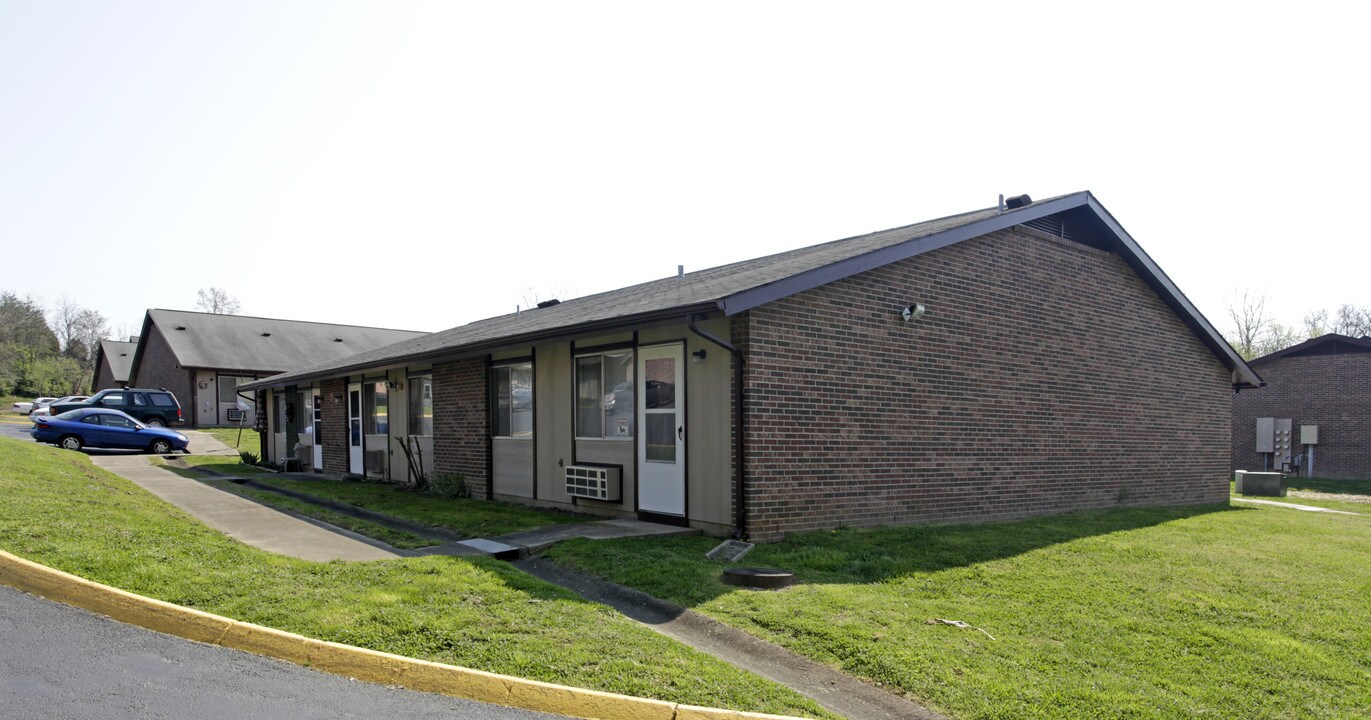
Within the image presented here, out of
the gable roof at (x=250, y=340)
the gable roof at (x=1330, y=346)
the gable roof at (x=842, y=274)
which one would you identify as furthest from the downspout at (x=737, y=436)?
the gable roof at (x=250, y=340)

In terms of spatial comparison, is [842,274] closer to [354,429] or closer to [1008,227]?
[1008,227]

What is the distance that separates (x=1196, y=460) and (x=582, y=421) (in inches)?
485

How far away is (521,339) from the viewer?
12.7 m

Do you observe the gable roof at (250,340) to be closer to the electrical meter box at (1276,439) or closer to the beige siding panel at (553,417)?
the beige siding panel at (553,417)

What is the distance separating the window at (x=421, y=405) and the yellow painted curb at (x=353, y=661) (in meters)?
11.0

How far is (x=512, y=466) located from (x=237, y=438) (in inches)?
838

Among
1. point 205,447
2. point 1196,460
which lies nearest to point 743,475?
point 1196,460

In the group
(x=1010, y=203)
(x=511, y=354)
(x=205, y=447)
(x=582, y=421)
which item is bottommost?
(x=205, y=447)

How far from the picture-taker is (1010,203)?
13914 millimetres

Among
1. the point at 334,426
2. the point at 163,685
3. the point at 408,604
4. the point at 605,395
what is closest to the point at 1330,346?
the point at 605,395

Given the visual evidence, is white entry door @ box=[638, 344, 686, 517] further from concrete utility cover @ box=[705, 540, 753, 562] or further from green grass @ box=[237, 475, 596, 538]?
concrete utility cover @ box=[705, 540, 753, 562]

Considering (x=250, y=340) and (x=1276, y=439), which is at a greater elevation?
(x=250, y=340)

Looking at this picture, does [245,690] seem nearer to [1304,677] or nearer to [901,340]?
[1304,677]

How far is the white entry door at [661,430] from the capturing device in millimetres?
10977
